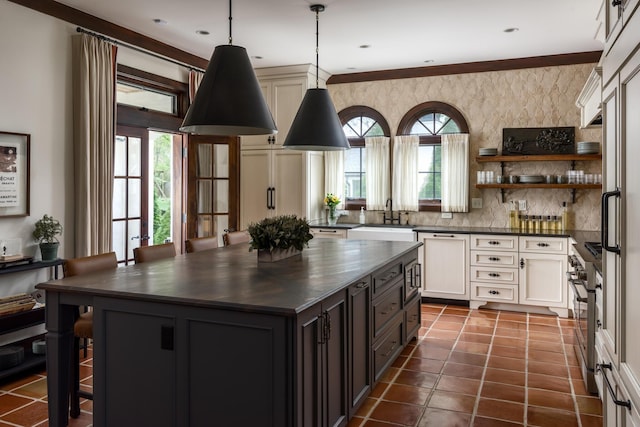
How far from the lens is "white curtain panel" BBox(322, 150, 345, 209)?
710cm

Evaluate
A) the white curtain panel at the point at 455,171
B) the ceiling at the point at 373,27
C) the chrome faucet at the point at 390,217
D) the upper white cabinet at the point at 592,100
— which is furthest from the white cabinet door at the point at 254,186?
the upper white cabinet at the point at 592,100

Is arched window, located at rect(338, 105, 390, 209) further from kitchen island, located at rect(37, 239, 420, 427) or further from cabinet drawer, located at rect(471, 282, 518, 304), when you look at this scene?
kitchen island, located at rect(37, 239, 420, 427)

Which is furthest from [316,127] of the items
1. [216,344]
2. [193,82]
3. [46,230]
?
[193,82]

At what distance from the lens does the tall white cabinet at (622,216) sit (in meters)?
1.53

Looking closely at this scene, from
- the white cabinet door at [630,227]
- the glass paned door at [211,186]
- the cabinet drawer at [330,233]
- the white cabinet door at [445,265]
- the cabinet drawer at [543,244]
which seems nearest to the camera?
the white cabinet door at [630,227]

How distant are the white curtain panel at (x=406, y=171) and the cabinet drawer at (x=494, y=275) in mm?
1248

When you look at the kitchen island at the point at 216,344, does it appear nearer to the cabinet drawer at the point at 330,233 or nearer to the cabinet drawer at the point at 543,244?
the cabinet drawer at the point at 543,244

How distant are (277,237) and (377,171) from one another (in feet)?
12.0

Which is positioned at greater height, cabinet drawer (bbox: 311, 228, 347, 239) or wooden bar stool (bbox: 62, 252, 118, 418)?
cabinet drawer (bbox: 311, 228, 347, 239)

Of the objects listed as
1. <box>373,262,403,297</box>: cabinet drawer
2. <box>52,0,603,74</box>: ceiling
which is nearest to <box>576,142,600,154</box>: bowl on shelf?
<box>52,0,603,74</box>: ceiling

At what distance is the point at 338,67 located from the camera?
668cm

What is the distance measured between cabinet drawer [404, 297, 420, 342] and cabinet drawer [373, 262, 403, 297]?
419 millimetres

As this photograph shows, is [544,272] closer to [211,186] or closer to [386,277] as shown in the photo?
[386,277]

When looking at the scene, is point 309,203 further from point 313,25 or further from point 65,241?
point 65,241
